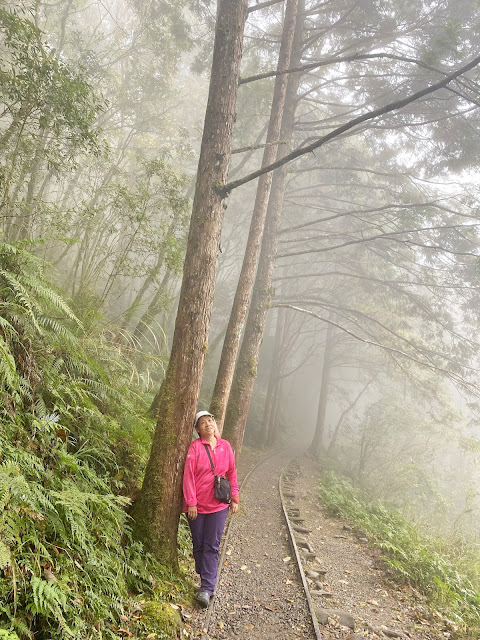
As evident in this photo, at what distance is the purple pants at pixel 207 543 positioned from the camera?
4.51m

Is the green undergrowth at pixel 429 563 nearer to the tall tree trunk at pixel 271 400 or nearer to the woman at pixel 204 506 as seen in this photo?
the woman at pixel 204 506

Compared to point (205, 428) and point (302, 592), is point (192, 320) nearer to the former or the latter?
point (205, 428)

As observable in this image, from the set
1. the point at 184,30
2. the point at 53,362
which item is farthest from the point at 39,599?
the point at 184,30

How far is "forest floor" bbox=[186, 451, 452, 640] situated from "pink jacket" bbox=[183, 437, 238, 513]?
1032 mm

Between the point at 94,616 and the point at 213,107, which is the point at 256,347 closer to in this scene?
the point at 213,107

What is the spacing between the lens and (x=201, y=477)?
184 inches

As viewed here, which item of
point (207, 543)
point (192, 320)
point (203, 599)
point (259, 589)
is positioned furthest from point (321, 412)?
point (192, 320)

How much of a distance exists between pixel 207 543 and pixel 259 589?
52.5 inches

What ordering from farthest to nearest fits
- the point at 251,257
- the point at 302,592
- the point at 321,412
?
the point at 321,412 < the point at 251,257 < the point at 302,592

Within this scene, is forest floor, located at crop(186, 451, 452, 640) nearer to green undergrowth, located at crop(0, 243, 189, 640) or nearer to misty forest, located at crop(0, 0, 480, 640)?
misty forest, located at crop(0, 0, 480, 640)

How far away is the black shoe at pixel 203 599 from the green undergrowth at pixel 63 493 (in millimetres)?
207

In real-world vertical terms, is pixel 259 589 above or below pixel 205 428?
below

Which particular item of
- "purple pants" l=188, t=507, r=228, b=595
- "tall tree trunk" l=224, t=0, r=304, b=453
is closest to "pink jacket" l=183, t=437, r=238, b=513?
"purple pants" l=188, t=507, r=228, b=595

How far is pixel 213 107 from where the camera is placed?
516cm
